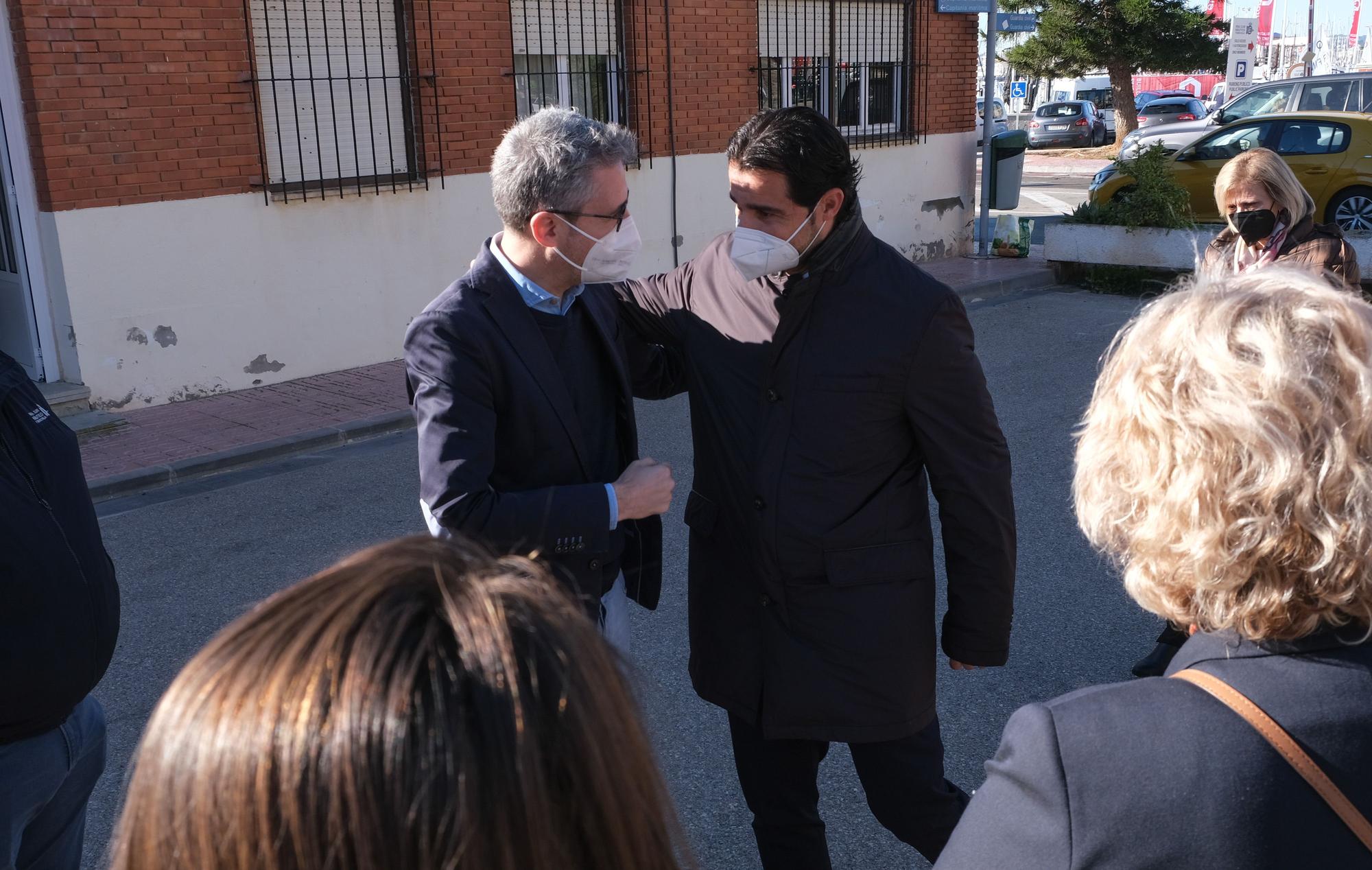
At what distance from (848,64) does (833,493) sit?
1172 cm

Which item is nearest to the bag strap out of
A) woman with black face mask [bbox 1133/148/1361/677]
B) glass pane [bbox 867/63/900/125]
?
woman with black face mask [bbox 1133/148/1361/677]

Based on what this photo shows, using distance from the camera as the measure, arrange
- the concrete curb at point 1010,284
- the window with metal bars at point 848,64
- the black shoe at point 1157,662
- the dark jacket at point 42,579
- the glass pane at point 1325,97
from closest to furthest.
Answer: the dark jacket at point 42,579 < the black shoe at point 1157,662 < the concrete curb at point 1010,284 < the window with metal bars at point 848,64 < the glass pane at point 1325,97

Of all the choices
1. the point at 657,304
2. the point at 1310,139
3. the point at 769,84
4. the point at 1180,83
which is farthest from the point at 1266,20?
the point at 657,304

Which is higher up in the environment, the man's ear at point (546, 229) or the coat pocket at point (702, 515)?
the man's ear at point (546, 229)

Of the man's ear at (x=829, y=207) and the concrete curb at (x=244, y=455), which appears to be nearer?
the man's ear at (x=829, y=207)

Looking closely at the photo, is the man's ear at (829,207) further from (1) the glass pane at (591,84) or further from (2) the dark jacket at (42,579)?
(1) the glass pane at (591,84)

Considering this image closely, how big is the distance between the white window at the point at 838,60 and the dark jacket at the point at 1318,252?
26.0 ft

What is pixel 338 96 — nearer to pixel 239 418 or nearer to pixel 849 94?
pixel 239 418

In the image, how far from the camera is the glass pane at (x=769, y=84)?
12.0 m

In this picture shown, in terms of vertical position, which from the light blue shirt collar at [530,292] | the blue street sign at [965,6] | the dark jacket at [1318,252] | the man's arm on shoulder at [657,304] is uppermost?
the blue street sign at [965,6]

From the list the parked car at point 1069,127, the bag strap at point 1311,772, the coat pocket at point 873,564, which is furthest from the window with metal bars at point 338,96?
the parked car at point 1069,127

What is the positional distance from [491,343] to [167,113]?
644 centimetres

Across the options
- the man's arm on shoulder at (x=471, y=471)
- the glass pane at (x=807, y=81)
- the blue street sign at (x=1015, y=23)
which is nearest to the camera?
the man's arm on shoulder at (x=471, y=471)

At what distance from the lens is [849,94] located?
13.3 m
